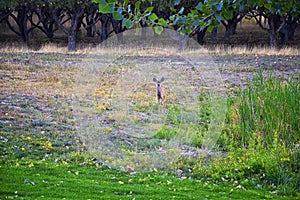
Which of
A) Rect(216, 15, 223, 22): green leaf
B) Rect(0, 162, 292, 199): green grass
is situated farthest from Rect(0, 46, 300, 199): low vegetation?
Rect(216, 15, 223, 22): green leaf

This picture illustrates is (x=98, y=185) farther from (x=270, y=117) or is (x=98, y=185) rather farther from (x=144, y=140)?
(x=270, y=117)

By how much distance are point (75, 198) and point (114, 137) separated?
127 inches

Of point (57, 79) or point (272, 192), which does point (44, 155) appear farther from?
point (57, 79)

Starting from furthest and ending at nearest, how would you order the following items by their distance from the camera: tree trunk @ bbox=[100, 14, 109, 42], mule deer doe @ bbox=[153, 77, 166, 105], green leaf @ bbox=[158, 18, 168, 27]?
tree trunk @ bbox=[100, 14, 109, 42] → mule deer doe @ bbox=[153, 77, 166, 105] → green leaf @ bbox=[158, 18, 168, 27]

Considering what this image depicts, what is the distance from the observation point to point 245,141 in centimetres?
801

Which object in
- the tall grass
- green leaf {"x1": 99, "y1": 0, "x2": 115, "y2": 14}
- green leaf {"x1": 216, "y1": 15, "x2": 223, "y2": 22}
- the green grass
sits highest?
green leaf {"x1": 99, "y1": 0, "x2": 115, "y2": 14}

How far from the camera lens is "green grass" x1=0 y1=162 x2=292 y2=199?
18.4ft

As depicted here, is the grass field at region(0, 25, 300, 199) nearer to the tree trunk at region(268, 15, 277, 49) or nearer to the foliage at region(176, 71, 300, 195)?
the foliage at region(176, 71, 300, 195)

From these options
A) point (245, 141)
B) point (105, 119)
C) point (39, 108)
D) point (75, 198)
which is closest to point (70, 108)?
point (39, 108)

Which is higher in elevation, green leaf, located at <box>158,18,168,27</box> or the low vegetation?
green leaf, located at <box>158,18,168,27</box>

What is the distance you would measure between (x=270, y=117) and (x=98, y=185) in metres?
3.26

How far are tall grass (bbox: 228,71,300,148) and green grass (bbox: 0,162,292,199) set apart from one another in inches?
60.1

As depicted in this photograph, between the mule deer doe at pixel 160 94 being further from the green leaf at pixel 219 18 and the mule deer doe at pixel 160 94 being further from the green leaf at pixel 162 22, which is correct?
the green leaf at pixel 162 22

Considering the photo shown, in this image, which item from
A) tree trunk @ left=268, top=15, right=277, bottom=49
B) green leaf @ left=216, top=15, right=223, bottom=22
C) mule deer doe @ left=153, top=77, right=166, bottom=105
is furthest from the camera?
tree trunk @ left=268, top=15, right=277, bottom=49
